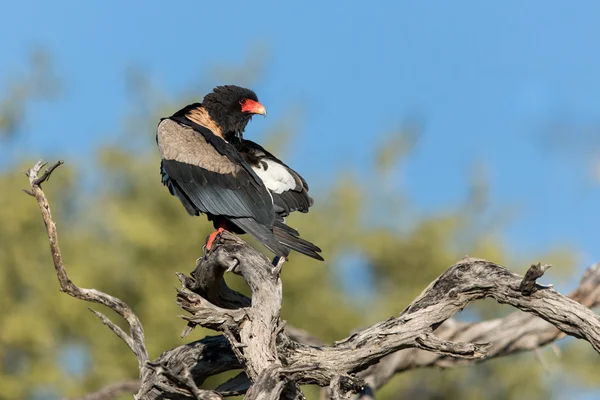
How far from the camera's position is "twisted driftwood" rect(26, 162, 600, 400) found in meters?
4.87

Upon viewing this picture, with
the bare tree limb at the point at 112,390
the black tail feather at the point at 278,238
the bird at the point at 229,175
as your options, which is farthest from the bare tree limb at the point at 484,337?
the black tail feather at the point at 278,238

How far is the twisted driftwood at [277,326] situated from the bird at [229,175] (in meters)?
0.30

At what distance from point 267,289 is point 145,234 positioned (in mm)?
11952

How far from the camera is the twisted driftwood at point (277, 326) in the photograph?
16.0ft

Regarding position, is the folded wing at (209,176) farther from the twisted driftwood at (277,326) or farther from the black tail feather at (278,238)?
the twisted driftwood at (277,326)

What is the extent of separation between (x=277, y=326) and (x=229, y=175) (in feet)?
6.06

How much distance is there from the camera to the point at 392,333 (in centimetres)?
534

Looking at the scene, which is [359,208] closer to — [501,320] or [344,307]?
[344,307]

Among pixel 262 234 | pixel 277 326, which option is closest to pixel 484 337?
pixel 262 234

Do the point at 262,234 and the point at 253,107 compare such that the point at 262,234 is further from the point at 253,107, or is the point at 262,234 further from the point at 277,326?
the point at 253,107

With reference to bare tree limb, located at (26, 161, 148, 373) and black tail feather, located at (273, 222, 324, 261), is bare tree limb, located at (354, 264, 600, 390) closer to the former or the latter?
black tail feather, located at (273, 222, 324, 261)

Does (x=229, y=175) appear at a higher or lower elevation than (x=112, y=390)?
higher

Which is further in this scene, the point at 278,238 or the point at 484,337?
the point at 484,337

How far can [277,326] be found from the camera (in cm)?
499
